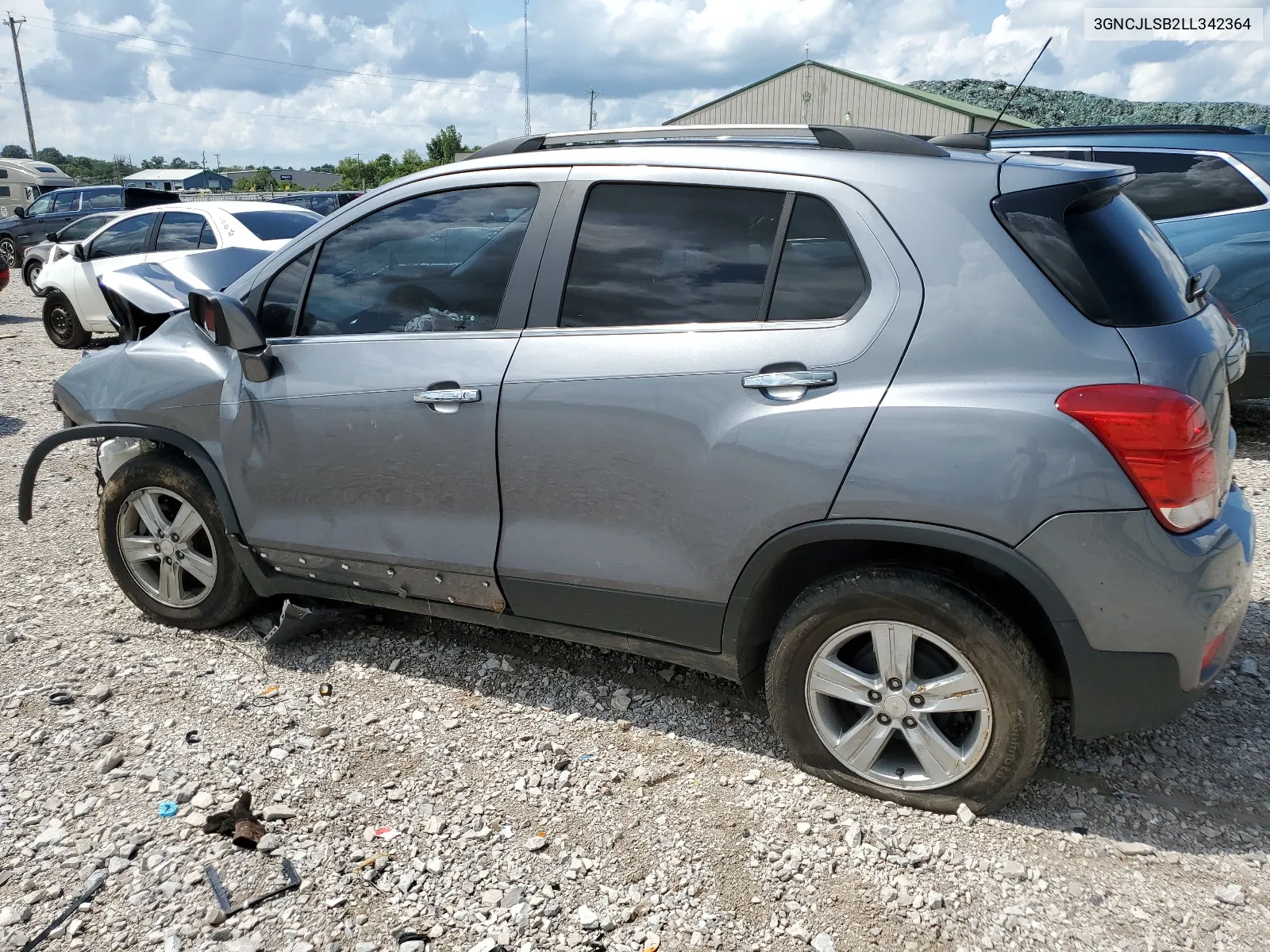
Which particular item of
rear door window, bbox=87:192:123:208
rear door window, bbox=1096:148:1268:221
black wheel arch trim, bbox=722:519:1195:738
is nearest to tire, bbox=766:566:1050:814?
black wheel arch trim, bbox=722:519:1195:738

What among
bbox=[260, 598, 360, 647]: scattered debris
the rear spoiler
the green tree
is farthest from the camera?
the green tree

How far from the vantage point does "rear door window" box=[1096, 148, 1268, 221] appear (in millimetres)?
6215

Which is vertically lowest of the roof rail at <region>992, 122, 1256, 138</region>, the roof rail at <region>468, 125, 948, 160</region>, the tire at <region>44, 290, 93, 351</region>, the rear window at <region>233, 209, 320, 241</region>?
the tire at <region>44, 290, 93, 351</region>

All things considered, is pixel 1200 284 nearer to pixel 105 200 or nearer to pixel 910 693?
pixel 910 693

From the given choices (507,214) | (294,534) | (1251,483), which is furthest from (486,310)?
(1251,483)

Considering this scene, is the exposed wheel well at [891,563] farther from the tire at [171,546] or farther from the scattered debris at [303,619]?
the tire at [171,546]

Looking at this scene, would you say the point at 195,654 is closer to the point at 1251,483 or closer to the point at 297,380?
the point at 297,380

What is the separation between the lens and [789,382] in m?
2.66

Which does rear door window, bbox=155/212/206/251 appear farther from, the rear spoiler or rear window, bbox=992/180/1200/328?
rear window, bbox=992/180/1200/328

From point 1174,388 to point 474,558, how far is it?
2.16 metres

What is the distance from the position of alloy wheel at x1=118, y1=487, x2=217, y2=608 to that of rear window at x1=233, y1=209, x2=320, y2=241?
6.38 meters

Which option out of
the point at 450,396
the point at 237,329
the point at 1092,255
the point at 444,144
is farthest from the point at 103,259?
the point at 444,144

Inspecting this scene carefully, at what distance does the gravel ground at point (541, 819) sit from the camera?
8.30 feet

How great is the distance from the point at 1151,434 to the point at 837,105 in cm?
3307
